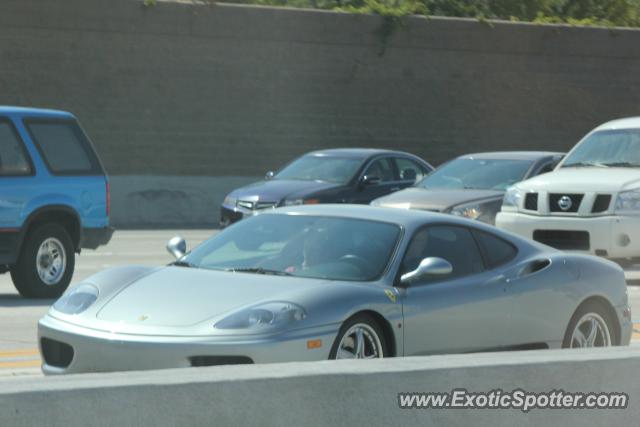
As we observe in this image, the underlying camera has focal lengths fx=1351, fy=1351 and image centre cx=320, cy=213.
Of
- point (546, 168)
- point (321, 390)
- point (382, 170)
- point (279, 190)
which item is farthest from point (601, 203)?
point (321, 390)

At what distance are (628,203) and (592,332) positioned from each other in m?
6.15

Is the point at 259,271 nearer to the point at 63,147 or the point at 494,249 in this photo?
the point at 494,249

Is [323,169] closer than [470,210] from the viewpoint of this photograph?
No

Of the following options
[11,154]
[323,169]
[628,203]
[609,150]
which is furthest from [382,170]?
[11,154]

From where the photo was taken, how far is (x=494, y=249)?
9047 millimetres

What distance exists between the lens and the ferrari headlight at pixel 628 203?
15156mm

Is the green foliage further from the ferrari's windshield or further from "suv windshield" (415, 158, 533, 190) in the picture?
the ferrari's windshield

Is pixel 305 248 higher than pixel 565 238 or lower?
higher

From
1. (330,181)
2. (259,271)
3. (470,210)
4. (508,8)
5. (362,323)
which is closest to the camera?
(362,323)

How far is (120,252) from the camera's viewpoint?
794 inches

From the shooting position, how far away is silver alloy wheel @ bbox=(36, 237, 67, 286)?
45.9 ft

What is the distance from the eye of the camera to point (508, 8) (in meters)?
36.9

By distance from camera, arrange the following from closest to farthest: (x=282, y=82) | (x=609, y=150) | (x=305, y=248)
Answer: (x=305, y=248), (x=609, y=150), (x=282, y=82)

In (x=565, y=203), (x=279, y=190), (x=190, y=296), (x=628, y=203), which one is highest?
(x=190, y=296)
